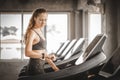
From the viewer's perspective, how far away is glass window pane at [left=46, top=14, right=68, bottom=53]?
10797mm

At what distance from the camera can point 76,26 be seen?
34.1 ft

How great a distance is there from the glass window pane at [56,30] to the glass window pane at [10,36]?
104 cm

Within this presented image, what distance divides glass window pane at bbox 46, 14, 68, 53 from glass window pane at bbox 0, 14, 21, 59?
1.04 m

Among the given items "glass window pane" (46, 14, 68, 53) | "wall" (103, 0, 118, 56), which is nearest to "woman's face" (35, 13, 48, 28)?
"wall" (103, 0, 118, 56)

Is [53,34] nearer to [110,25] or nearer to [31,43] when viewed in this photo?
[110,25]

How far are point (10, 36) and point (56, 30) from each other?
1643 millimetres

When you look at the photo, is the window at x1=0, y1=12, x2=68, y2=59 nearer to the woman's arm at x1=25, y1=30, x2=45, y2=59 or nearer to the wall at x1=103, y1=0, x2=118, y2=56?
the wall at x1=103, y1=0, x2=118, y2=56

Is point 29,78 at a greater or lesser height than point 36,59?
lesser

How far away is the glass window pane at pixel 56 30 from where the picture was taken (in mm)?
10797

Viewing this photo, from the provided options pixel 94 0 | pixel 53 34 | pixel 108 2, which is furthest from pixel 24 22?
pixel 108 2

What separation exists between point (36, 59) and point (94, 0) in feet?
15.5

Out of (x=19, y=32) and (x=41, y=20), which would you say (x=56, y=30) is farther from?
(x=41, y=20)

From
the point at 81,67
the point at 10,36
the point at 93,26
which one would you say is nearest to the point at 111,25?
the point at 93,26

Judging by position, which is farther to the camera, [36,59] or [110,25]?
[110,25]
